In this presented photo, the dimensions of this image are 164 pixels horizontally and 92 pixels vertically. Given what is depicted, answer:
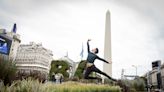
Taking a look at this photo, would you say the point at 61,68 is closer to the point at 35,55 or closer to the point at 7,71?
the point at 7,71

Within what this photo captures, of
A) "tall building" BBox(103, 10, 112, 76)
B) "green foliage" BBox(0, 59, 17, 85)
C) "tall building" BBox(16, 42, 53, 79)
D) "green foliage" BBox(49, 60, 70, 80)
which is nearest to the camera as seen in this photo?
"green foliage" BBox(0, 59, 17, 85)

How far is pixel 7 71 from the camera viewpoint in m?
5.07

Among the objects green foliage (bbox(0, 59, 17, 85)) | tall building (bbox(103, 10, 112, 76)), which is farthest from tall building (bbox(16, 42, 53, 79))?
green foliage (bbox(0, 59, 17, 85))

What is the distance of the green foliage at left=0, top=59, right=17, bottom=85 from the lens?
16.3 feet

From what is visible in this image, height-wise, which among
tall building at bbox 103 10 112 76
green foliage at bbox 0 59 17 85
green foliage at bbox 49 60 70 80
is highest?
tall building at bbox 103 10 112 76

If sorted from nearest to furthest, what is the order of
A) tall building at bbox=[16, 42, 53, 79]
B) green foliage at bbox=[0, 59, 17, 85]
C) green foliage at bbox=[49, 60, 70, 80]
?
green foliage at bbox=[0, 59, 17, 85] → green foliage at bbox=[49, 60, 70, 80] → tall building at bbox=[16, 42, 53, 79]

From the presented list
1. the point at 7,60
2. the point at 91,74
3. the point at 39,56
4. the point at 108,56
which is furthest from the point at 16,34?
the point at 7,60

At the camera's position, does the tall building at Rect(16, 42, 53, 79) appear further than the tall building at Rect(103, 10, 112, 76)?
Yes

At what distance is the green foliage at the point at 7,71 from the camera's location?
498 cm

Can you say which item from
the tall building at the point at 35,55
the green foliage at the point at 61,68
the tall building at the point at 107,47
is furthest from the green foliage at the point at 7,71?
the tall building at the point at 35,55

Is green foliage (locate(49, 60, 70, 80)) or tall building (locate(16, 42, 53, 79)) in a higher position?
tall building (locate(16, 42, 53, 79))

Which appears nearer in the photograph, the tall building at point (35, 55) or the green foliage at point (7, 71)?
the green foliage at point (7, 71)

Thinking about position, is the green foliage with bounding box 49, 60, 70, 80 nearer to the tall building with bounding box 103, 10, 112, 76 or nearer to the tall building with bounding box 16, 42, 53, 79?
the tall building with bounding box 103, 10, 112, 76

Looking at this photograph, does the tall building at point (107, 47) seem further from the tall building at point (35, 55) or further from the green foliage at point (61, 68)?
the tall building at point (35, 55)
